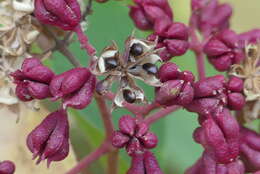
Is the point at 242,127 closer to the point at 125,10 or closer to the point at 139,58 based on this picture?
the point at 139,58

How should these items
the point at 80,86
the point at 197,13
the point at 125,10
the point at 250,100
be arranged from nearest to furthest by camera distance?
the point at 80,86 < the point at 250,100 < the point at 197,13 < the point at 125,10

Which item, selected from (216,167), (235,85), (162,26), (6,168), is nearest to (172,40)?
(162,26)

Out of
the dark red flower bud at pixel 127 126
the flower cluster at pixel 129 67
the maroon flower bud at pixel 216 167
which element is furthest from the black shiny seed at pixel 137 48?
the maroon flower bud at pixel 216 167

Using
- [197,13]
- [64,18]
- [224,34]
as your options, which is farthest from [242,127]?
[64,18]

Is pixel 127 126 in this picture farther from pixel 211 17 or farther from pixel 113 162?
pixel 211 17

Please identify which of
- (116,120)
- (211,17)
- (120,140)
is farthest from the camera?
(116,120)

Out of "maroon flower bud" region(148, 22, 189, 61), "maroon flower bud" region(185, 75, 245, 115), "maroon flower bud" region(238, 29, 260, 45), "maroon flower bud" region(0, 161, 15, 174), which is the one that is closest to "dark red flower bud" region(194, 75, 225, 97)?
"maroon flower bud" region(185, 75, 245, 115)
